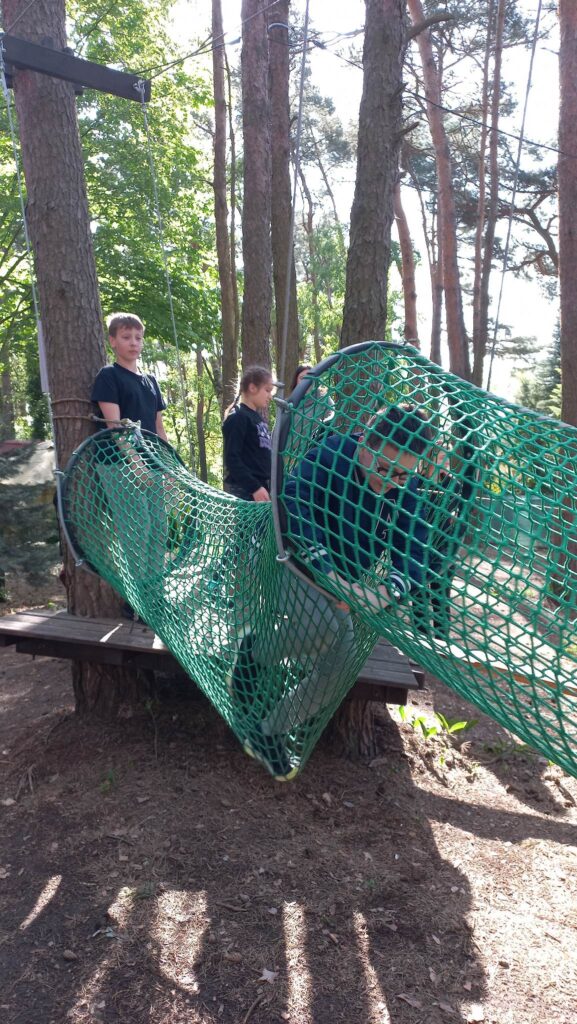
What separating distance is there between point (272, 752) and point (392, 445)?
1160 mm

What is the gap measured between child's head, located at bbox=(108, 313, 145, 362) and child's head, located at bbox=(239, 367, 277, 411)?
567 mm

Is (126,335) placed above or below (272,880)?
above

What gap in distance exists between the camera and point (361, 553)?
5.53ft

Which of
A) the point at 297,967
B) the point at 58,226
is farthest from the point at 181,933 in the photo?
the point at 58,226

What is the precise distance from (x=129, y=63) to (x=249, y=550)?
9.29 meters

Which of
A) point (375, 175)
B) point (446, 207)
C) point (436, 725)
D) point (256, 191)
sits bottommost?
point (436, 725)

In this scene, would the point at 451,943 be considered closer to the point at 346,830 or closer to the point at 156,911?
the point at 346,830

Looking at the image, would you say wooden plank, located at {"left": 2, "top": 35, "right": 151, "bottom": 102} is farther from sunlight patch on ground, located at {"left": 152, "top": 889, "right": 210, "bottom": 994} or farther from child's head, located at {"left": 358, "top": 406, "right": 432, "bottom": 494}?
sunlight patch on ground, located at {"left": 152, "top": 889, "right": 210, "bottom": 994}

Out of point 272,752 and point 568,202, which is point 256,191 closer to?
point 568,202

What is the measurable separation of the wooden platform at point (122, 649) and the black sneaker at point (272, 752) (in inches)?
15.6

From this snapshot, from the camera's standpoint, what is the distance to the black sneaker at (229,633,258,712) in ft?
7.23

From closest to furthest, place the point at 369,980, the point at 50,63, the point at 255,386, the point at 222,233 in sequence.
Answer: the point at 369,980 < the point at 50,63 < the point at 255,386 < the point at 222,233

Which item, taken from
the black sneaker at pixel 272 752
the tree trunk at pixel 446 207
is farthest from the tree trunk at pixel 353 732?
the tree trunk at pixel 446 207

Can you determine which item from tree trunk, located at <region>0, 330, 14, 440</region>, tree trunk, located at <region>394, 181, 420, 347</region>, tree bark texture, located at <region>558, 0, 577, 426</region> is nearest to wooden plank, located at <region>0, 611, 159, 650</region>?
tree trunk, located at <region>0, 330, 14, 440</region>
